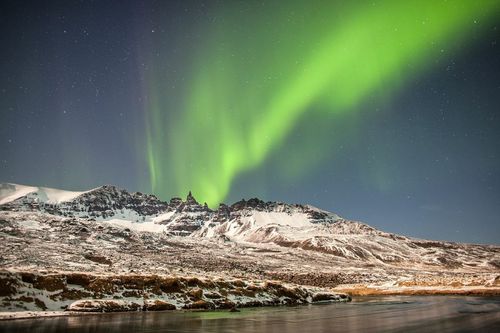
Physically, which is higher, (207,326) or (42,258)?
(42,258)

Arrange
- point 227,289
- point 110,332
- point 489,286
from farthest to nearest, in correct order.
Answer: point 489,286 → point 227,289 → point 110,332

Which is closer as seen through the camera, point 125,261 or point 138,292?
point 138,292

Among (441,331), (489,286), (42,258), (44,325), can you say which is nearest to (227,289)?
(44,325)

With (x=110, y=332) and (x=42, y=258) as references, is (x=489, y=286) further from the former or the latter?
(x=42, y=258)

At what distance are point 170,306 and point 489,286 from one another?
310ft

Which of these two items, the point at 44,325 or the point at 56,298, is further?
the point at 56,298

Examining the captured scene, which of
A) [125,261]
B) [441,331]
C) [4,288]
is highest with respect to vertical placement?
[125,261]

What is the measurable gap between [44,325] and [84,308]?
1276 centimetres

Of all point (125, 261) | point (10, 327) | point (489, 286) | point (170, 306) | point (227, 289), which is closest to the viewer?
point (10, 327)

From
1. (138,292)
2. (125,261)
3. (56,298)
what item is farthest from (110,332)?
(125,261)

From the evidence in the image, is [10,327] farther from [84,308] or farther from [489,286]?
[489,286]

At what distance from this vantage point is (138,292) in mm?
51594

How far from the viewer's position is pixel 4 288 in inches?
1674


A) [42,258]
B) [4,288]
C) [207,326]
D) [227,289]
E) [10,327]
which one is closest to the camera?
[10,327]
